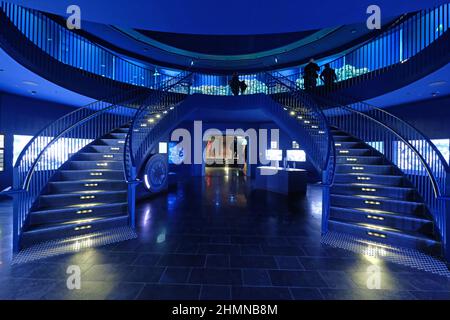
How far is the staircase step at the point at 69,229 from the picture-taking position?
3.85 m

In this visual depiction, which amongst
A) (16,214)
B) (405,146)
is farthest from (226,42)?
(16,214)

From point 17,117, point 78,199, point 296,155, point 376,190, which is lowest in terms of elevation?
point 78,199

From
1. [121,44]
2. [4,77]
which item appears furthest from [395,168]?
[121,44]

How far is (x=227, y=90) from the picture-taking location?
13.6 m

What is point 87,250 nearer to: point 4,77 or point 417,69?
point 4,77

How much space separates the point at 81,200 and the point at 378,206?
6798 mm

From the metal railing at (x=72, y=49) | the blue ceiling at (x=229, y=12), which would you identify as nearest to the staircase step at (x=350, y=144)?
the blue ceiling at (x=229, y=12)

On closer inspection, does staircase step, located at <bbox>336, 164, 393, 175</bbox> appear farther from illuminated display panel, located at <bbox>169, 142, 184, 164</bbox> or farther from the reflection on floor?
illuminated display panel, located at <bbox>169, 142, 184, 164</bbox>

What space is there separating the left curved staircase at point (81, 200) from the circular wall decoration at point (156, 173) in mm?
1685

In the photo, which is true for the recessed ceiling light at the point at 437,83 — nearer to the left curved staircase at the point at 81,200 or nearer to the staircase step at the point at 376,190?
the staircase step at the point at 376,190

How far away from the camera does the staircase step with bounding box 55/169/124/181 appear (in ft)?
17.4

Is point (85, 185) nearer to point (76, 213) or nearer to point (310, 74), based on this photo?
point (76, 213)

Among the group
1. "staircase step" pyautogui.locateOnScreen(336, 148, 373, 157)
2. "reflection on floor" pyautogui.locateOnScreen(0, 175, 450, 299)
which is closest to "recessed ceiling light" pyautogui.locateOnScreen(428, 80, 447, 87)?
"staircase step" pyautogui.locateOnScreen(336, 148, 373, 157)

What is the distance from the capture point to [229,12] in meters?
3.45
